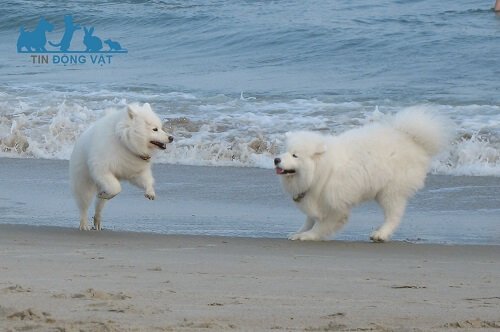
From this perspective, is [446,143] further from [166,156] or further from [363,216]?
[166,156]

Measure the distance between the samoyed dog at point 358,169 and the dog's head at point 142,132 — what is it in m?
1.03

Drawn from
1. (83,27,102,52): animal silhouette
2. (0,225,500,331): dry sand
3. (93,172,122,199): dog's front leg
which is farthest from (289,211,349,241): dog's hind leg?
(83,27,102,52): animal silhouette

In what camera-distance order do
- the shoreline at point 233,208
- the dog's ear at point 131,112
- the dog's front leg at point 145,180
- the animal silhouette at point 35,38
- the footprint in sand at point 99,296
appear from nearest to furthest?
the footprint in sand at point 99,296, the dog's ear at point 131,112, the dog's front leg at point 145,180, the shoreline at point 233,208, the animal silhouette at point 35,38

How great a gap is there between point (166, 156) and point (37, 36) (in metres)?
15.9

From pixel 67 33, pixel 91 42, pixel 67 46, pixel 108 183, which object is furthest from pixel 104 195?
pixel 67 33

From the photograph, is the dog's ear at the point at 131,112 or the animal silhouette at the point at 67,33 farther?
the animal silhouette at the point at 67,33

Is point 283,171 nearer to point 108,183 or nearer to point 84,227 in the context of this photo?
point 108,183

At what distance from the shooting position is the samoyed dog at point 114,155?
8.00 meters

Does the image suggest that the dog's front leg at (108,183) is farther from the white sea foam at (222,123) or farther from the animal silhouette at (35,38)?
the animal silhouette at (35,38)

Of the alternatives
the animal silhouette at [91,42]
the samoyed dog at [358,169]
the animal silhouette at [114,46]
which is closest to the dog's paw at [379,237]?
the samoyed dog at [358,169]

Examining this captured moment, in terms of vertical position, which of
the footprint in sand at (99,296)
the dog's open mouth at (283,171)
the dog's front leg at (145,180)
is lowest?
the dog's front leg at (145,180)

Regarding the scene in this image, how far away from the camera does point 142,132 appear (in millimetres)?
8047

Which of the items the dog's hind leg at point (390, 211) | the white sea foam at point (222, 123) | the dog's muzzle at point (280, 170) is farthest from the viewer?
the white sea foam at point (222, 123)

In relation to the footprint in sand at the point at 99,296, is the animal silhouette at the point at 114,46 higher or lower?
lower
